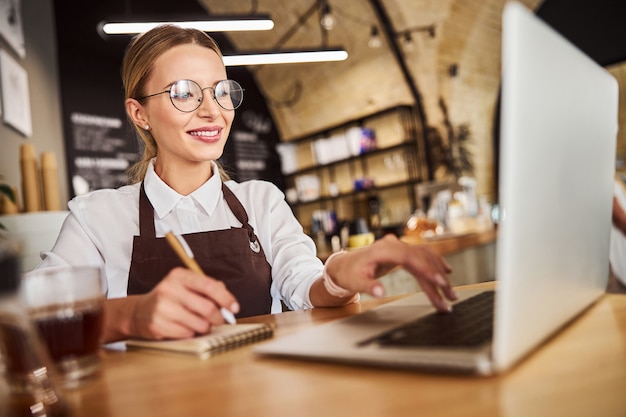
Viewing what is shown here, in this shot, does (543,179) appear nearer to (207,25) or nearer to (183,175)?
(183,175)

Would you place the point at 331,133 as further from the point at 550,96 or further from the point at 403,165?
the point at 550,96

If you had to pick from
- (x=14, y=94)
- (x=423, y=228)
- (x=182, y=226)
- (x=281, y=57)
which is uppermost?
(x=281, y=57)

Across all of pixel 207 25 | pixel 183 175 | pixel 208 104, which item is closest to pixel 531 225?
pixel 208 104

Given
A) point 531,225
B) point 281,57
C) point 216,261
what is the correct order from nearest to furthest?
point 531,225
point 216,261
point 281,57

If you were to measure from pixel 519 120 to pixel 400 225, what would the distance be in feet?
23.4

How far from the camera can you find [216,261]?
1371 millimetres

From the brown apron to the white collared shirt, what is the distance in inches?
2.7

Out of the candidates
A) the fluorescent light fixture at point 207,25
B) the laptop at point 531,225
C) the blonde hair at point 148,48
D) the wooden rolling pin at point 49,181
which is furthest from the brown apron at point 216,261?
the fluorescent light fixture at point 207,25

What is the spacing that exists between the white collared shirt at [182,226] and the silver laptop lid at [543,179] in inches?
28.3

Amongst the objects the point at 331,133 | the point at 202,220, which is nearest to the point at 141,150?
the point at 202,220

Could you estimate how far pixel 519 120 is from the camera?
49cm

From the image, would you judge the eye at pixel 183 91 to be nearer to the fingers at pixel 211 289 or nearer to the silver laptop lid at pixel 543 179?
the fingers at pixel 211 289

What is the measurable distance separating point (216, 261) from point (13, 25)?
3.01m

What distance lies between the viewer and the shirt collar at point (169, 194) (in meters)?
1.53
